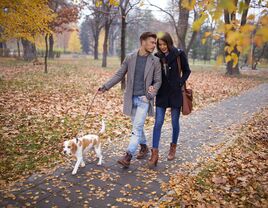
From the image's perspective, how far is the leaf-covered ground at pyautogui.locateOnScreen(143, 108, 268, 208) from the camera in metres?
3.94

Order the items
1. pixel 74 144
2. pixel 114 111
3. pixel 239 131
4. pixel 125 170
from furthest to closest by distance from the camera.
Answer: pixel 114 111 < pixel 239 131 < pixel 125 170 < pixel 74 144

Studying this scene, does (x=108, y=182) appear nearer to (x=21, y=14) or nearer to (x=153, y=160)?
(x=153, y=160)

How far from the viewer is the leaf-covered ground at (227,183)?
12.9 ft

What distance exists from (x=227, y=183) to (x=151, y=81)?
209cm

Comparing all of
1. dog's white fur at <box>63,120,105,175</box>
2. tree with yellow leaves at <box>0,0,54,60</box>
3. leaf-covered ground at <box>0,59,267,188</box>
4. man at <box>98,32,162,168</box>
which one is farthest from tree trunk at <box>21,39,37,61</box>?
man at <box>98,32,162,168</box>

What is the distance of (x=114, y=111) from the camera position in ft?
30.2

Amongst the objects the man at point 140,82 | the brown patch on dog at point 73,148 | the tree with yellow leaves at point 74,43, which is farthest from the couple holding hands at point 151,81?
the tree with yellow leaves at point 74,43

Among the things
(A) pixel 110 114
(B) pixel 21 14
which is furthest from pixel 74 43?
(A) pixel 110 114

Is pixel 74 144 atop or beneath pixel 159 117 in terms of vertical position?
beneath

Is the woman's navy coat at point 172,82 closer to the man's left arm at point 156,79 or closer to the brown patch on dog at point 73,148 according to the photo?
the man's left arm at point 156,79

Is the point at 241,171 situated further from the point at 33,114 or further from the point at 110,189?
the point at 33,114

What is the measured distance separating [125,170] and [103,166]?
436 mm

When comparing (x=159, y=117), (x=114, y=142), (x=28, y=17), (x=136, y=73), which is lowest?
(x=114, y=142)

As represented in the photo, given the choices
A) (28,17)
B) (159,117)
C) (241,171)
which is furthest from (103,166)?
(28,17)
